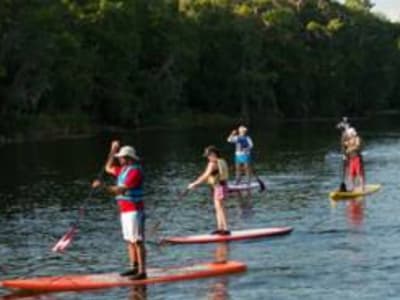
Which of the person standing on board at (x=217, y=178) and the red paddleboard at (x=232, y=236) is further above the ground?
the person standing on board at (x=217, y=178)

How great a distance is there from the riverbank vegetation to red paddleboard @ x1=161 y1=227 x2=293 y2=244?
170 ft

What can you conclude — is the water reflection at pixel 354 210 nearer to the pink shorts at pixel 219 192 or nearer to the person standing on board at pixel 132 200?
the pink shorts at pixel 219 192

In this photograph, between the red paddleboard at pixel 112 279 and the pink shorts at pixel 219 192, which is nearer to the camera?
the red paddleboard at pixel 112 279

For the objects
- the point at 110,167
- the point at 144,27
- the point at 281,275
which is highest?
the point at 144,27

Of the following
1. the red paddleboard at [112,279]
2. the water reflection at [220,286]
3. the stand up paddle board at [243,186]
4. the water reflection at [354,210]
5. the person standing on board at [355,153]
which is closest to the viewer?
the water reflection at [220,286]

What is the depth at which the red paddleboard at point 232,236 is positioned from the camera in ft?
67.6

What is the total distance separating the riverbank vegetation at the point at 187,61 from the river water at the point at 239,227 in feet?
112

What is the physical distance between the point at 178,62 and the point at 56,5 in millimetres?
25299

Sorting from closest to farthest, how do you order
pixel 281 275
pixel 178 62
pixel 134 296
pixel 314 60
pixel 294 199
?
pixel 134 296 < pixel 281 275 < pixel 294 199 < pixel 178 62 < pixel 314 60

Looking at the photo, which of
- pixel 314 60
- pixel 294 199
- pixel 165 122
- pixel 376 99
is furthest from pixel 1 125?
pixel 376 99

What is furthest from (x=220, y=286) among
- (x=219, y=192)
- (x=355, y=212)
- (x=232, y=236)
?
(x=355, y=212)

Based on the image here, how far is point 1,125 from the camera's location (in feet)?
242

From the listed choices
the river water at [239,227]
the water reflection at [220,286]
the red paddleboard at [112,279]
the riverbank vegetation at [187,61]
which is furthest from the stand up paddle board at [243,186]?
the riverbank vegetation at [187,61]

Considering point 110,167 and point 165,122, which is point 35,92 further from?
point 110,167
